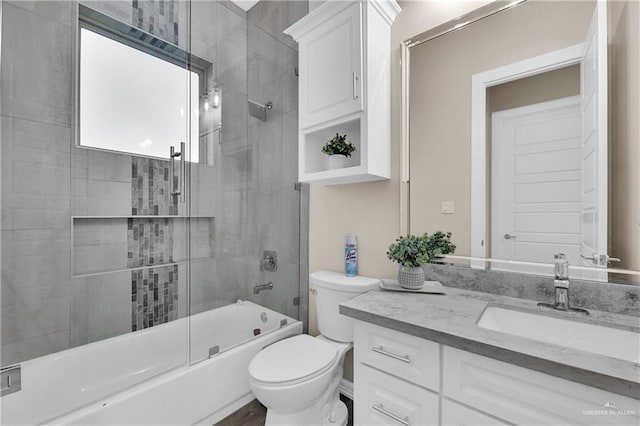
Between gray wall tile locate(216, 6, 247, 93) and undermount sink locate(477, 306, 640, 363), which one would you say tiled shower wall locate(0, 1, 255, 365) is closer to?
gray wall tile locate(216, 6, 247, 93)

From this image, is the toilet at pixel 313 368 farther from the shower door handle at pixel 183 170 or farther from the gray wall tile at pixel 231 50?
the gray wall tile at pixel 231 50

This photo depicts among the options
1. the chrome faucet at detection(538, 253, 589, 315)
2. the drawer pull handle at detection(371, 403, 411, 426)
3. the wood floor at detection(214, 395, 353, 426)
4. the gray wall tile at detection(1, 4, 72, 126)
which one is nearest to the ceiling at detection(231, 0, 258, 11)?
the gray wall tile at detection(1, 4, 72, 126)

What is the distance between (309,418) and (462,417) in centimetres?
84

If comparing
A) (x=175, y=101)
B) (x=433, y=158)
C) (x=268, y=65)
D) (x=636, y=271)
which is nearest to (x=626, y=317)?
(x=636, y=271)

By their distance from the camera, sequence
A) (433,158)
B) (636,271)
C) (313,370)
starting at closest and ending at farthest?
(636,271), (313,370), (433,158)

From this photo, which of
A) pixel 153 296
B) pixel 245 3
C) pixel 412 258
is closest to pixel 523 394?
pixel 412 258

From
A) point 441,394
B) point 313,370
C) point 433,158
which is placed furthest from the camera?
point 433,158

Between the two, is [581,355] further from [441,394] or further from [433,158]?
[433,158]

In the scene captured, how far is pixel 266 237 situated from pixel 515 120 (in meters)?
1.53

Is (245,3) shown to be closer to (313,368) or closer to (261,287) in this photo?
(261,287)

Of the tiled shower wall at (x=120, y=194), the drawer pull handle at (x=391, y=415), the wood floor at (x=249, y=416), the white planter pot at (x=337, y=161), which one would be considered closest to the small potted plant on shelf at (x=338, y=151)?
the white planter pot at (x=337, y=161)

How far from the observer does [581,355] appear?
2.24 ft

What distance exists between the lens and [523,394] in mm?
722

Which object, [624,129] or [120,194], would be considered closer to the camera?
[624,129]
